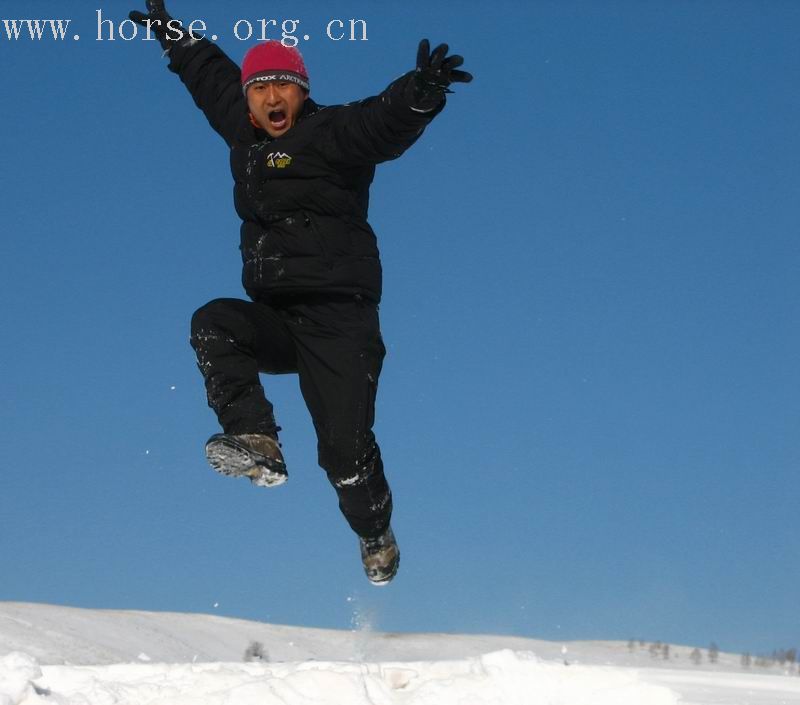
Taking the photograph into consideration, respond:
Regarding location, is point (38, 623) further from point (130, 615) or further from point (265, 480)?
point (265, 480)

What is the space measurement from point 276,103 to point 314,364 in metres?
1.50

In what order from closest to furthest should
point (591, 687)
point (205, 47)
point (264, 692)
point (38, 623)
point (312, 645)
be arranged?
point (264, 692) < point (591, 687) < point (205, 47) < point (38, 623) < point (312, 645)

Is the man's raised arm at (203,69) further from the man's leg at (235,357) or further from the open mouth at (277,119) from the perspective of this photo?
the man's leg at (235,357)

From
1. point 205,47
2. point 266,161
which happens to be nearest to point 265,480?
point 266,161

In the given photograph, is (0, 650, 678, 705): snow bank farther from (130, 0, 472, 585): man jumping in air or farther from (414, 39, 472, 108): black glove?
(414, 39, 472, 108): black glove

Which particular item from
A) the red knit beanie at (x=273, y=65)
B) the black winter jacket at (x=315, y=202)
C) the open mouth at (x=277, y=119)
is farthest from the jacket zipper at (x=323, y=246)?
the red knit beanie at (x=273, y=65)

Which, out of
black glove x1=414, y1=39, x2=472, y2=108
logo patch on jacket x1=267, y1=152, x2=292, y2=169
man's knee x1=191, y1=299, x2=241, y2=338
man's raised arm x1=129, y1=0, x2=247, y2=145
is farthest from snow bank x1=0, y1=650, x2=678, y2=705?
man's raised arm x1=129, y1=0, x2=247, y2=145

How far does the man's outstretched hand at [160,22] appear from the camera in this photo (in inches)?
277

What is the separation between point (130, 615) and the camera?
1306 centimetres

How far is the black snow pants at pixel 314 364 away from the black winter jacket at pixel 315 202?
15 centimetres

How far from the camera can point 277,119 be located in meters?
6.16

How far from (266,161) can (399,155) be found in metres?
0.76

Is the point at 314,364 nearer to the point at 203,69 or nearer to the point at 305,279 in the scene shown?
the point at 305,279

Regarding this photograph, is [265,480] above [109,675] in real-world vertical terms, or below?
above
